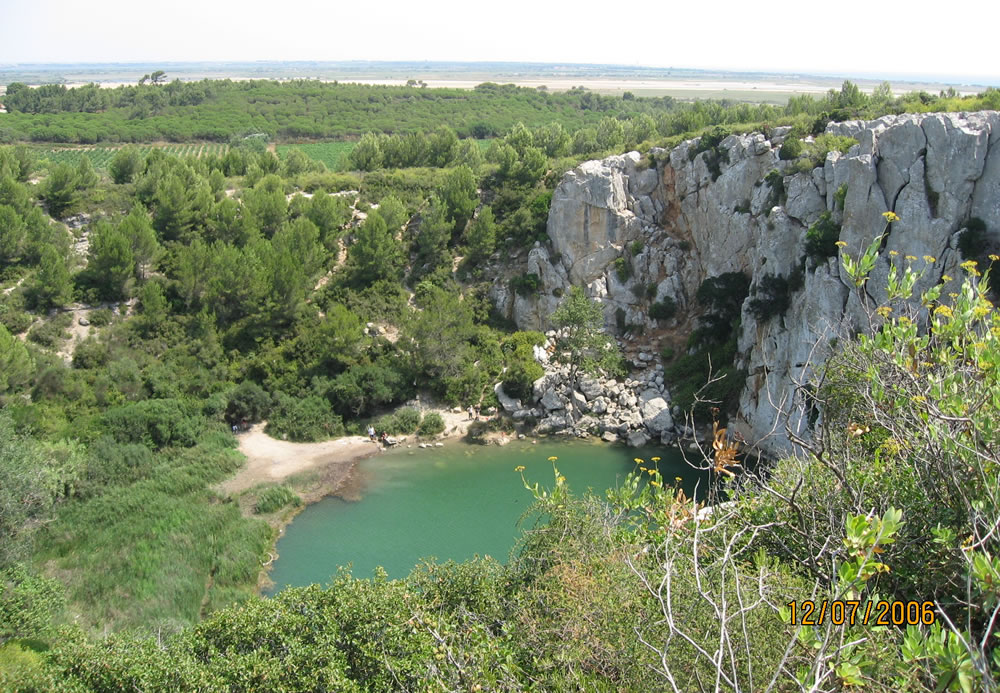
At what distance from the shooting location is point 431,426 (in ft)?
89.1

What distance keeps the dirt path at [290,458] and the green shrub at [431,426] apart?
1.95 m

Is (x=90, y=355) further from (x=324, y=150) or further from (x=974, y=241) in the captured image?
(x=324, y=150)

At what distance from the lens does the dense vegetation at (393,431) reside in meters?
7.06

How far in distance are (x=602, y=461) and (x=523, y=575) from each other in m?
13.2

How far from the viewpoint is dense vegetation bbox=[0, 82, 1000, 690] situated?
7.06m

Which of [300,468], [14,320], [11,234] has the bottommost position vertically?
[300,468]

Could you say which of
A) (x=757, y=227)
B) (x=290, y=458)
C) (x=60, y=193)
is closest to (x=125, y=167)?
(x=60, y=193)

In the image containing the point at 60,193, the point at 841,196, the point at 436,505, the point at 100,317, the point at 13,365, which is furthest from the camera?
the point at 60,193

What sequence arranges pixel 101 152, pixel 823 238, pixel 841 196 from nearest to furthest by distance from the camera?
pixel 823 238, pixel 841 196, pixel 101 152

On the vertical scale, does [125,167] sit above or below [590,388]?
above

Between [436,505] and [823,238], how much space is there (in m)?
15.3

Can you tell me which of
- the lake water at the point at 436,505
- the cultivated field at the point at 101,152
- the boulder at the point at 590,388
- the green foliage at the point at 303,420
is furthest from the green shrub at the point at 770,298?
the cultivated field at the point at 101,152

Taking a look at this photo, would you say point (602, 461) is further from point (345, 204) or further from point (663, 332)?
point (345, 204)

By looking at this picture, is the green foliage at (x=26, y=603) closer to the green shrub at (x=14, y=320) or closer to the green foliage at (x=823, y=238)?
the green shrub at (x=14, y=320)
